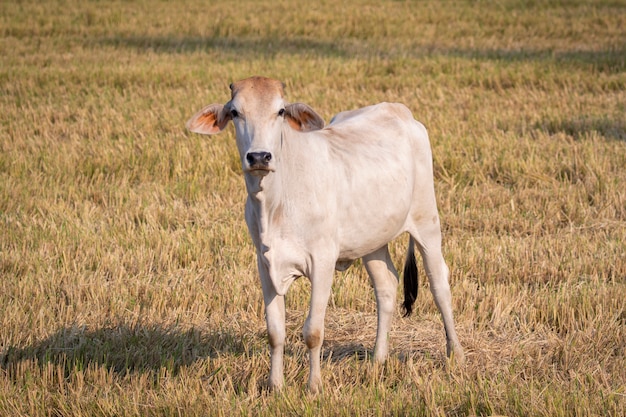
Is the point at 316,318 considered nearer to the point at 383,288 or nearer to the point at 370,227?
the point at 370,227

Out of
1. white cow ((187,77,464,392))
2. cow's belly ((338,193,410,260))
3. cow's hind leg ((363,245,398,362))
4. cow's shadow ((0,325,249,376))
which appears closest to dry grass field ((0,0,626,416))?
cow's shadow ((0,325,249,376))

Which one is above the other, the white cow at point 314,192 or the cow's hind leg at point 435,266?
the white cow at point 314,192

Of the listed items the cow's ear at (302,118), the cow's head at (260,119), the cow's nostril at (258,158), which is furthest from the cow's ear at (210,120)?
the cow's nostril at (258,158)

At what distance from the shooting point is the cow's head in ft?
12.6

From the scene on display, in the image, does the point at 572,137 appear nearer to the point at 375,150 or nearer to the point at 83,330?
the point at 375,150

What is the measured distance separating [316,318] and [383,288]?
0.86 m

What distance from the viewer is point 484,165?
8750 mm

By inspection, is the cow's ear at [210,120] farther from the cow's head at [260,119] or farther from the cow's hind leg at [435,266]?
the cow's hind leg at [435,266]

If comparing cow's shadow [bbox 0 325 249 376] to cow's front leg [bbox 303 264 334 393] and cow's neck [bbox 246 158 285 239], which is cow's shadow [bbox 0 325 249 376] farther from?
cow's neck [bbox 246 158 285 239]

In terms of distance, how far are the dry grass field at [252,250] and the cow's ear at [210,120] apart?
1.20m

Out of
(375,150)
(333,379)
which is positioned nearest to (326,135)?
(375,150)

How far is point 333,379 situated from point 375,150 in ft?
3.96

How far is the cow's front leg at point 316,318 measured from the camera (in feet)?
14.0

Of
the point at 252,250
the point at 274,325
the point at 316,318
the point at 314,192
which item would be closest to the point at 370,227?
the point at 314,192
